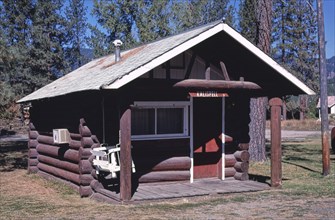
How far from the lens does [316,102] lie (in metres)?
85.4

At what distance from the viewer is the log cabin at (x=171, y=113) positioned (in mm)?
11492

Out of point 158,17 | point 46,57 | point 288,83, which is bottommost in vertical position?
point 288,83

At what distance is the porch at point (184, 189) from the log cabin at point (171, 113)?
0.14 meters

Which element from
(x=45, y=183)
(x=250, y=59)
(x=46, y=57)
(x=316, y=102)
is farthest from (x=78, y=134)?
(x=316, y=102)

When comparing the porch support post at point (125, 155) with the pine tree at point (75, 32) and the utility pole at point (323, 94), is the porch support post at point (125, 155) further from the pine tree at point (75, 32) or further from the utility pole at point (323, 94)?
the pine tree at point (75, 32)

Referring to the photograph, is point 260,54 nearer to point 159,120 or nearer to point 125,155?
point 159,120

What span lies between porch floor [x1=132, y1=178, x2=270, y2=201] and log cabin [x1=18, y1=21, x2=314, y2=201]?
0.67ft

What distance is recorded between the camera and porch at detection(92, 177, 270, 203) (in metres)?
11.5

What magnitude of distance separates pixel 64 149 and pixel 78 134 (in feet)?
5.50

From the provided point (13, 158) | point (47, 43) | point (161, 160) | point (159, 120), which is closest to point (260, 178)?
point (161, 160)

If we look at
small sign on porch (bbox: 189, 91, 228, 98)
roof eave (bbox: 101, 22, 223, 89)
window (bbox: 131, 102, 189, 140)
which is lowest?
window (bbox: 131, 102, 189, 140)

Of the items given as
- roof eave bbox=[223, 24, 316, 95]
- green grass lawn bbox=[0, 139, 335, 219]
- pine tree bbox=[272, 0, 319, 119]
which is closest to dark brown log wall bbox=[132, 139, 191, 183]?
green grass lawn bbox=[0, 139, 335, 219]

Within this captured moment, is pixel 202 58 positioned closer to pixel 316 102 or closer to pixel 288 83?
pixel 288 83

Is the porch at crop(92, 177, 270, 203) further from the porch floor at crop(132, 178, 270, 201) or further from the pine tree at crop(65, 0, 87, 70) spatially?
the pine tree at crop(65, 0, 87, 70)
